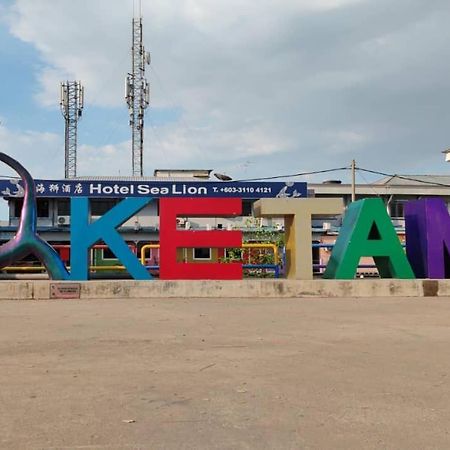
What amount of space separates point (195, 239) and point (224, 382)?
353 inches

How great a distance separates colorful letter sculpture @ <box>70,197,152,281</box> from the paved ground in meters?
3.94

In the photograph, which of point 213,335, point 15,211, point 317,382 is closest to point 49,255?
point 213,335

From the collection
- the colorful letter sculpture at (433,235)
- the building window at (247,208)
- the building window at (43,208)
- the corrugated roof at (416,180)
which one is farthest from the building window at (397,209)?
the colorful letter sculpture at (433,235)

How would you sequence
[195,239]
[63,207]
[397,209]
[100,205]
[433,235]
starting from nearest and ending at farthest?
1. [195,239]
2. [433,235]
3. [100,205]
4. [63,207]
5. [397,209]

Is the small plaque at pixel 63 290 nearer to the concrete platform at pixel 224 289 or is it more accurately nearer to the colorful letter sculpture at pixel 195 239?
the concrete platform at pixel 224 289

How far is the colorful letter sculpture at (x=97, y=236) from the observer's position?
14.4m

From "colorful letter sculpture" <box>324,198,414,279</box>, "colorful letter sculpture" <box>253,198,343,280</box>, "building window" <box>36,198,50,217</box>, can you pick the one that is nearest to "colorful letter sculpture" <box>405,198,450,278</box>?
"colorful letter sculpture" <box>324,198,414,279</box>

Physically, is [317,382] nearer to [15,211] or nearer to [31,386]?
[31,386]

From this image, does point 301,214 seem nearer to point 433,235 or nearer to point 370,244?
point 370,244

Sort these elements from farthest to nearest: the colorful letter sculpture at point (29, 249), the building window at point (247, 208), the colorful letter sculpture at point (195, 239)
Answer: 1. the building window at point (247, 208)
2. the colorful letter sculpture at point (195, 239)
3. the colorful letter sculpture at point (29, 249)

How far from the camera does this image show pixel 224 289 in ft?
46.0

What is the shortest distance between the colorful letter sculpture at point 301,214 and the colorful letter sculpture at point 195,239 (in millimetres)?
896

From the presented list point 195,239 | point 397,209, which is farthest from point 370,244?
point 397,209

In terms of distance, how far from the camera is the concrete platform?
13.5 meters
